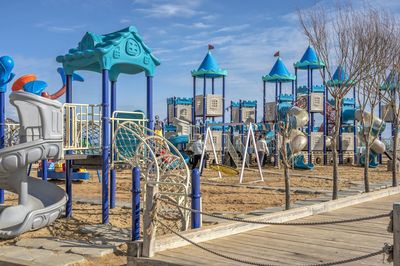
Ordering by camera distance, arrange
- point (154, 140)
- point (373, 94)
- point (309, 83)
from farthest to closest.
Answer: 1. point (309, 83)
2. point (373, 94)
3. point (154, 140)

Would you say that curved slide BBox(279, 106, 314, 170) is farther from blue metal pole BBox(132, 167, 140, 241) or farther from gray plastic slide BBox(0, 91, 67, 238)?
blue metal pole BBox(132, 167, 140, 241)

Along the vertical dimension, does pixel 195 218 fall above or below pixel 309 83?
below

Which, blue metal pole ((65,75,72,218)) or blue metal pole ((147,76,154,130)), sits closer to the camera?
blue metal pole ((65,75,72,218))

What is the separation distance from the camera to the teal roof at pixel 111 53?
9688 mm

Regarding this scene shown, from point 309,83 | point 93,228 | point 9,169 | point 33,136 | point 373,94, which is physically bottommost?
point 93,228

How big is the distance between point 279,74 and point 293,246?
1024 inches

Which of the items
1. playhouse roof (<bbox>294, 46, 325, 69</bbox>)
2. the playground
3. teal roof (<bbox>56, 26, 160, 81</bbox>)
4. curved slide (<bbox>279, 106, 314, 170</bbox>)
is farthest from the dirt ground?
playhouse roof (<bbox>294, 46, 325, 69</bbox>)

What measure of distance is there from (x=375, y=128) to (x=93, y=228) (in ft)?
72.0

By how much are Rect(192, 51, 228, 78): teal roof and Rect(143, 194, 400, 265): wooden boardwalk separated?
23.1m

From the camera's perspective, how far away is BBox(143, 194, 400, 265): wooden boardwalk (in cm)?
551

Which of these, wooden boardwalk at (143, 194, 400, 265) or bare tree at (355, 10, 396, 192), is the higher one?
bare tree at (355, 10, 396, 192)

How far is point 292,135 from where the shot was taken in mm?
26906

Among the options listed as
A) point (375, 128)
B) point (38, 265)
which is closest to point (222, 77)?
point (375, 128)

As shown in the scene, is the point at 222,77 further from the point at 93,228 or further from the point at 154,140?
the point at 93,228
